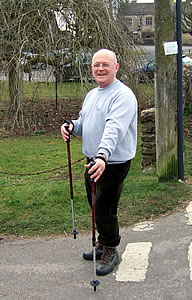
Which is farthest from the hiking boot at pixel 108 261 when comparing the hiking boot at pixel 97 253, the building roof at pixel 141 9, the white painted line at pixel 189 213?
the building roof at pixel 141 9

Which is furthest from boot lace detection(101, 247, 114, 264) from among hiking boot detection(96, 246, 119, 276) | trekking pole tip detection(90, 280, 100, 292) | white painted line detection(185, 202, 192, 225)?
white painted line detection(185, 202, 192, 225)

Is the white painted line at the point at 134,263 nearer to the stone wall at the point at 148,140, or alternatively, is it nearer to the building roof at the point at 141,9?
the stone wall at the point at 148,140

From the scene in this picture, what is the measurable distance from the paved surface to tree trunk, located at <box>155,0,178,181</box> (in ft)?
4.96

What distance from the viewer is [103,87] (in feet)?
13.3

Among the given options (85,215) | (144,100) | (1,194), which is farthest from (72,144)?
(85,215)

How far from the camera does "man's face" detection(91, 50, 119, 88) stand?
3930 mm

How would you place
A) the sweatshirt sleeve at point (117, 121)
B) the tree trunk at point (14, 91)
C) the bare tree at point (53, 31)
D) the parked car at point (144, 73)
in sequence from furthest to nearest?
1. the parked car at point (144, 73)
2. the bare tree at point (53, 31)
3. the tree trunk at point (14, 91)
4. the sweatshirt sleeve at point (117, 121)

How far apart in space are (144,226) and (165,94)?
2265mm

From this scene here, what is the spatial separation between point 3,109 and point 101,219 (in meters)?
12.7

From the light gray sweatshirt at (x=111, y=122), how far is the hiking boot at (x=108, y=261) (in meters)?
0.93

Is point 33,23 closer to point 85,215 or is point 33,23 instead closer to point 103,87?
point 85,215

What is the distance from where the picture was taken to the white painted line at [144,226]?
16.9ft

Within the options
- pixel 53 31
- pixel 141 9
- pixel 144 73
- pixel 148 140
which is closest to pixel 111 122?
pixel 148 140

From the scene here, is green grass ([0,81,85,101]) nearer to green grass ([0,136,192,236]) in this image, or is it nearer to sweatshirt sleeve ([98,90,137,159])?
green grass ([0,136,192,236])
